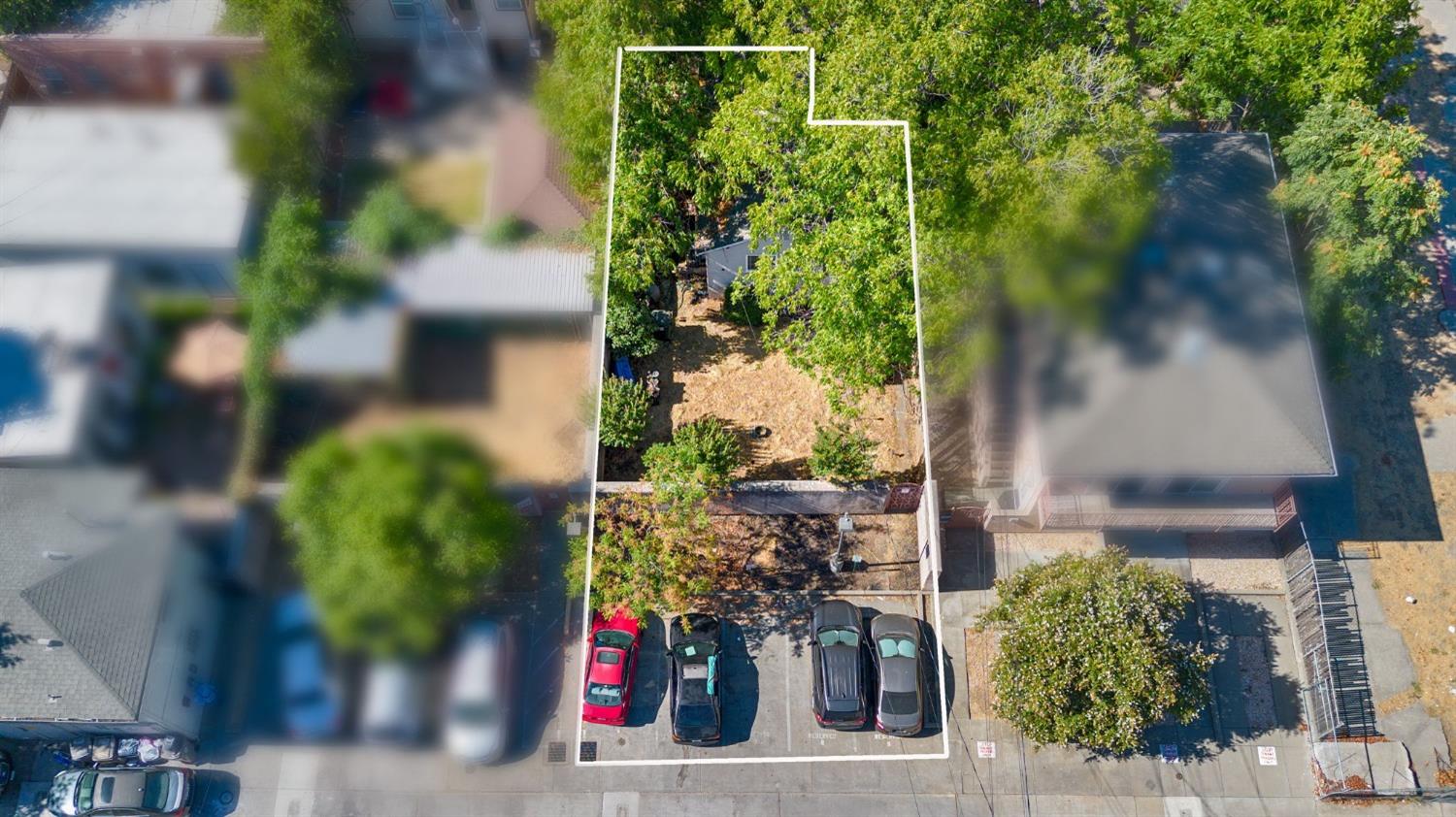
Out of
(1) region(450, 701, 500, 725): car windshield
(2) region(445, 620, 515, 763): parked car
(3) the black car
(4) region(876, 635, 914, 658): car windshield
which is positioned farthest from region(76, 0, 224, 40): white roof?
(4) region(876, 635, 914, 658): car windshield

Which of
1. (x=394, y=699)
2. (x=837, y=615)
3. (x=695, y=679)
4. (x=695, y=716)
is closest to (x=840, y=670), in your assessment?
(x=837, y=615)

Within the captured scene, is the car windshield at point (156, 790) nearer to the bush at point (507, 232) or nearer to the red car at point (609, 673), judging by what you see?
the red car at point (609, 673)

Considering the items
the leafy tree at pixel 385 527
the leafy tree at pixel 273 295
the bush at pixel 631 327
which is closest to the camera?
the leafy tree at pixel 385 527

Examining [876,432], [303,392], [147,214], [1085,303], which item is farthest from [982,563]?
[147,214]

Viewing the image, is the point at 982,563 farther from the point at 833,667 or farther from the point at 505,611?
the point at 505,611

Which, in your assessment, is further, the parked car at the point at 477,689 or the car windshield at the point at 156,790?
the car windshield at the point at 156,790

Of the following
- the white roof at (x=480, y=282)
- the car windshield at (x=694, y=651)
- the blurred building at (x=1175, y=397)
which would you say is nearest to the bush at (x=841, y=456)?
the blurred building at (x=1175, y=397)

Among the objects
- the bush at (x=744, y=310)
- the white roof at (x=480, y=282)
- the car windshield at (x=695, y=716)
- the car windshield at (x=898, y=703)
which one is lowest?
the car windshield at (x=695, y=716)

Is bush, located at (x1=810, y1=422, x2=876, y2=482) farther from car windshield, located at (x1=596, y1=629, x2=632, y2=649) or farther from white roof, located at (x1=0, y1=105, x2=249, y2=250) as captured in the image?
white roof, located at (x1=0, y1=105, x2=249, y2=250)
